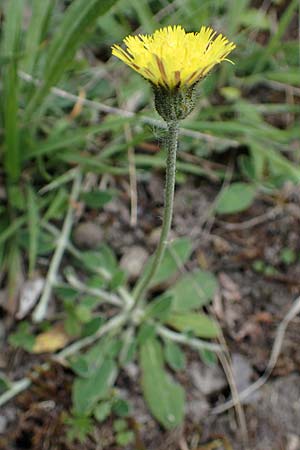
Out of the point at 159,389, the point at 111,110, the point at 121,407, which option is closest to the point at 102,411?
the point at 121,407

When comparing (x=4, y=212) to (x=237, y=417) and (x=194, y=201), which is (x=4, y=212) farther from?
(x=237, y=417)

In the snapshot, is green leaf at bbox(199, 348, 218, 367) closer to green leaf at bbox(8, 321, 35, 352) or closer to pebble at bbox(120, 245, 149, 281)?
pebble at bbox(120, 245, 149, 281)

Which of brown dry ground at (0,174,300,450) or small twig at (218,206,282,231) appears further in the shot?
small twig at (218,206,282,231)

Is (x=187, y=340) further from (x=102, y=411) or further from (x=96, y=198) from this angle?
(x=96, y=198)

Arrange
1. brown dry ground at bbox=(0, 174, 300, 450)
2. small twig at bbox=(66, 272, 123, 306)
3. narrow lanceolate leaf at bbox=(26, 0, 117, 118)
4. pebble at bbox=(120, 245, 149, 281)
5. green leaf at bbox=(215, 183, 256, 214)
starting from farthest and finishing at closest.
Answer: green leaf at bbox=(215, 183, 256, 214) < pebble at bbox=(120, 245, 149, 281) < small twig at bbox=(66, 272, 123, 306) < brown dry ground at bbox=(0, 174, 300, 450) < narrow lanceolate leaf at bbox=(26, 0, 117, 118)

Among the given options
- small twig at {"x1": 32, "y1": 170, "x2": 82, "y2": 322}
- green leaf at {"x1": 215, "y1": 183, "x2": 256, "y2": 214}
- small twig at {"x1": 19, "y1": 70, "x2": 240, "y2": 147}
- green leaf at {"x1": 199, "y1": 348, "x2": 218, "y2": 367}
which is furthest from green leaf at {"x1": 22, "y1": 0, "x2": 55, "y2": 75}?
green leaf at {"x1": 199, "y1": 348, "x2": 218, "y2": 367}

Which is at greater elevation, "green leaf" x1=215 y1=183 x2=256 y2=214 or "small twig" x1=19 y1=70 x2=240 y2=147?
"small twig" x1=19 y1=70 x2=240 y2=147

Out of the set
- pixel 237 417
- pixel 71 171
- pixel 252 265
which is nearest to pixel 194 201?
pixel 252 265

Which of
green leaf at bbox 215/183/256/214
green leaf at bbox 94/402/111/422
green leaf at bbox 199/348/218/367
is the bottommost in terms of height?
green leaf at bbox 94/402/111/422
